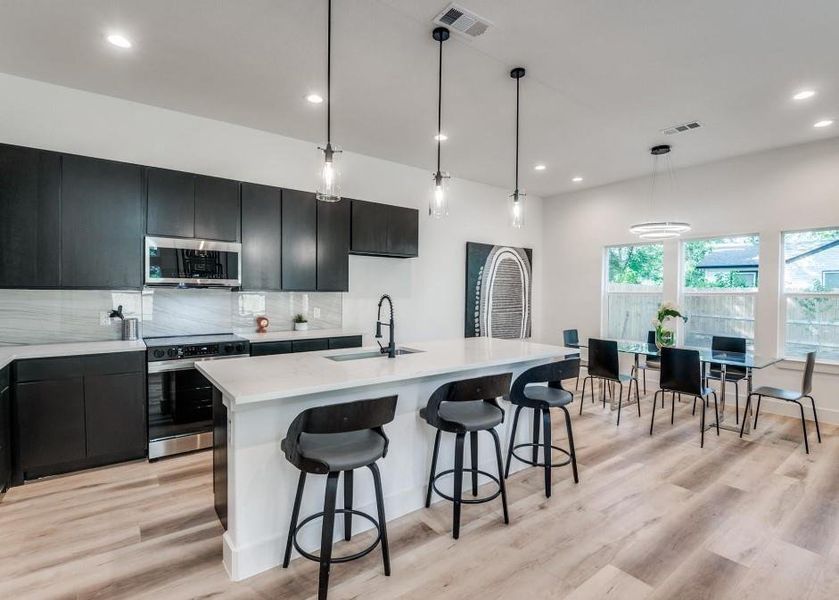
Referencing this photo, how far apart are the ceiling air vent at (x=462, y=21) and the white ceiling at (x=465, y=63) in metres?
0.05

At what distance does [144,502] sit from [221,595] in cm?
121

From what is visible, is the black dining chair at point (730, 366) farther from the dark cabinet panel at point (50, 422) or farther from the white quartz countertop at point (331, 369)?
the dark cabinet panel at point (50, 422)

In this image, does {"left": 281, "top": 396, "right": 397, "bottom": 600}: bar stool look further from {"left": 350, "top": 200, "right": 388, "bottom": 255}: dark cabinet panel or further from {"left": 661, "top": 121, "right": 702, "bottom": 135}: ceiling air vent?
{"left": 661, "top": 121, "right": 702, "bottom": 135}: ceiling air vent

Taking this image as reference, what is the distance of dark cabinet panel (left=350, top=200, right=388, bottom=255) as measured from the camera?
464 centimetres

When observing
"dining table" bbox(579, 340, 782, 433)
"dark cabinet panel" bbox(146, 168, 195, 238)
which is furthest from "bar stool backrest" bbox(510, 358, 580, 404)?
"dark cabinet panel" bbox(146, 168, 195, 238)

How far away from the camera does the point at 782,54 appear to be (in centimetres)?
287

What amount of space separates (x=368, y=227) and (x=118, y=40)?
257cm

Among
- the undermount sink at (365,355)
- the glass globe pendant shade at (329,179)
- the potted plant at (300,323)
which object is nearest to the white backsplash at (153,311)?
the potted plant at (300,323)

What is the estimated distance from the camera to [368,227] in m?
4.74

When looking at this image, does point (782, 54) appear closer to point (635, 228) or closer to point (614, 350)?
point (635, 228)

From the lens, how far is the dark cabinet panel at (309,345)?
4.02m

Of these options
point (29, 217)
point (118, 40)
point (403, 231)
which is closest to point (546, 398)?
point (403, 231)

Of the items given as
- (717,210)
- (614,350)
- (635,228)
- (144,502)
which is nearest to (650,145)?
(635,228)

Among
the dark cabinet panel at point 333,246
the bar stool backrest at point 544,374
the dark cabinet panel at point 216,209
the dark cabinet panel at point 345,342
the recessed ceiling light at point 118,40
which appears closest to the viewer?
the recessed ceiling light at point 118,40
